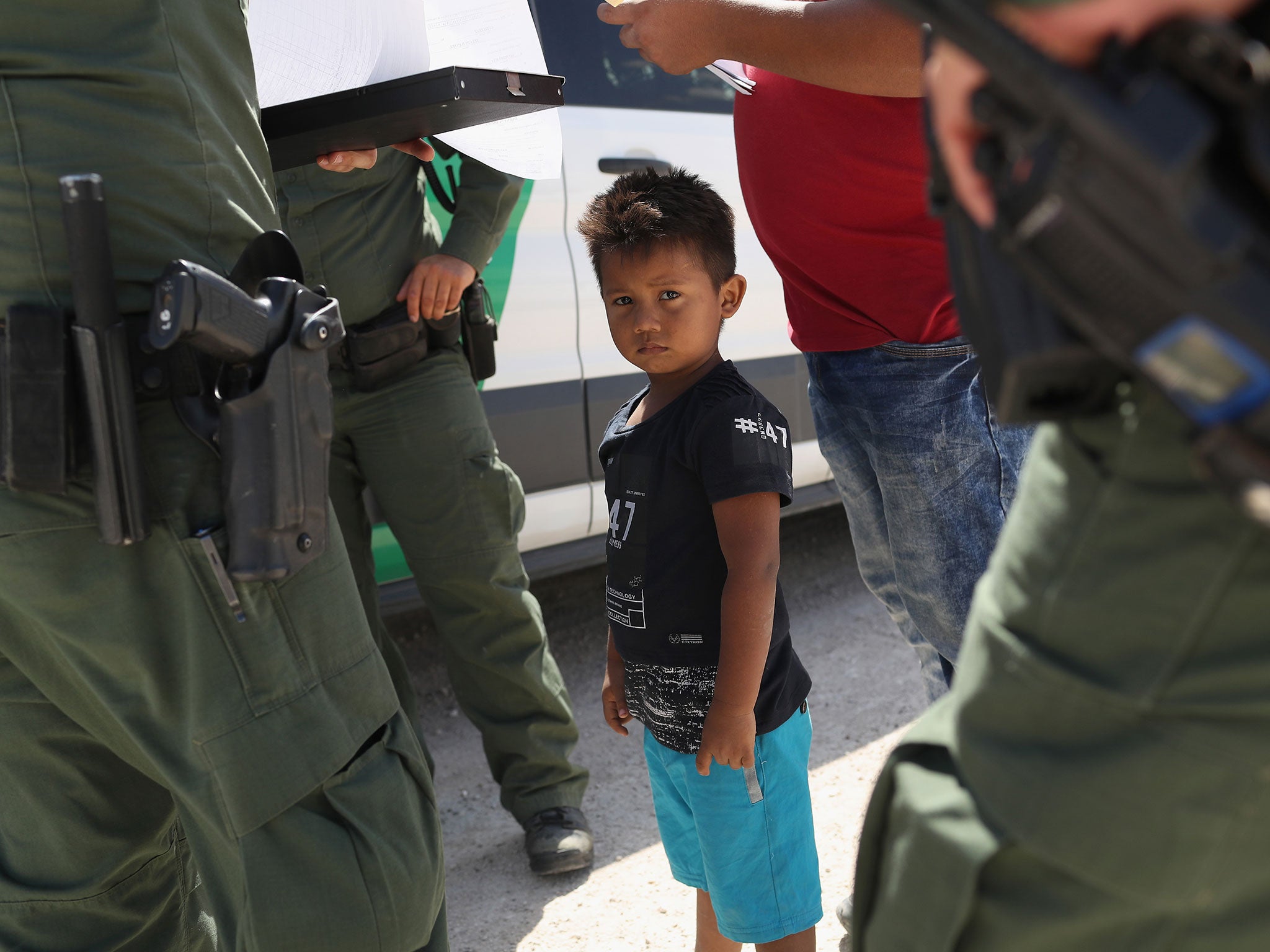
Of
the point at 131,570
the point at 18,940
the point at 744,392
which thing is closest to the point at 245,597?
the point at 131,570

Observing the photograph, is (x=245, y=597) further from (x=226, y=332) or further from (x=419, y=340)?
(x=419, y=340)

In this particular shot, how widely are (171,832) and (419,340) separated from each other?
115cm

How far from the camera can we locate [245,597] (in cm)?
119

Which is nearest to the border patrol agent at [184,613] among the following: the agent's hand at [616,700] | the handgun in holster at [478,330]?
the agent's hand at [616,700]

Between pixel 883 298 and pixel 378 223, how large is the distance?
1.13 m

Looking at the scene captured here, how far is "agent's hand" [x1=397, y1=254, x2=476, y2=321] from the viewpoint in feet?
7.42

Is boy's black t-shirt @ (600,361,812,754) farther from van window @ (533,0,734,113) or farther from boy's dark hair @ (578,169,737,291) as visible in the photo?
van window @ (533,0,734,113)

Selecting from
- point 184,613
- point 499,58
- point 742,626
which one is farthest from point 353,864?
point 499,58

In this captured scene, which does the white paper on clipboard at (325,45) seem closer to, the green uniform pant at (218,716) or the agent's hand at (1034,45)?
the green uniform pant at (218,716)

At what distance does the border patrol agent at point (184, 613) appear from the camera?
3.76 ft

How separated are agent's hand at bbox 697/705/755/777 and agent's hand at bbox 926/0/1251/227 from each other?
0.92 meters

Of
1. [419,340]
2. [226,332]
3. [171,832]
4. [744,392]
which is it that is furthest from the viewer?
[419,340]

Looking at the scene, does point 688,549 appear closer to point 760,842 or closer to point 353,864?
point 760,842

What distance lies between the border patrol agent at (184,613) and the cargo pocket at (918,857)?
63cm
